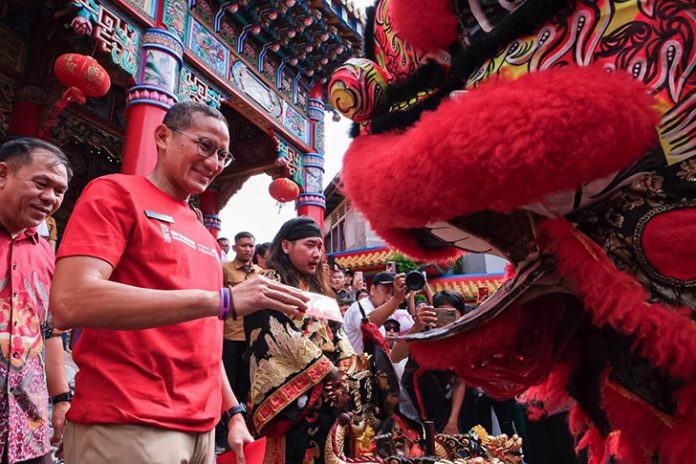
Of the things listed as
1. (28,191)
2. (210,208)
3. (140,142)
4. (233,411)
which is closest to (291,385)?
(233,411)

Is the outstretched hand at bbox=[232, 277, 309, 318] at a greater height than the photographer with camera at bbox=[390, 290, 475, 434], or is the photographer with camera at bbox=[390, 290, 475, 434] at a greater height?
the outstretched hand at bbox=[232, 277, 309, 318]

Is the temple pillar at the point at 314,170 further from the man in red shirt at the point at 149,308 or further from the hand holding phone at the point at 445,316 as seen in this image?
the man in red shirt at the point at 149,308

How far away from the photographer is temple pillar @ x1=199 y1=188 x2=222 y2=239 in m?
8.84

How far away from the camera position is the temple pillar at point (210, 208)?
8.84 m

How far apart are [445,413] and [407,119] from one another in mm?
2383

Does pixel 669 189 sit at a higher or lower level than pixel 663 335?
higher

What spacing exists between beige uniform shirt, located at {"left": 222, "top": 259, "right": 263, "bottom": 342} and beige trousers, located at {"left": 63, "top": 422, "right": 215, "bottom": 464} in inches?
85.7

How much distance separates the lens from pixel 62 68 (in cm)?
430

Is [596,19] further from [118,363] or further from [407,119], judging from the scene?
[118,363]

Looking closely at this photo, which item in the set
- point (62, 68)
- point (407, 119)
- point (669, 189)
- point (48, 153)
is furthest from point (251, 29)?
point (669, 189)

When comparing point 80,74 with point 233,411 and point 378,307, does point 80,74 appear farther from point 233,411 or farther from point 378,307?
point 233,411

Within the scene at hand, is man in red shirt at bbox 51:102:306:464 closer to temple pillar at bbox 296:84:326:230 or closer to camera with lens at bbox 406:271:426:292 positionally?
camera with lens at bbox 406:271:426:292

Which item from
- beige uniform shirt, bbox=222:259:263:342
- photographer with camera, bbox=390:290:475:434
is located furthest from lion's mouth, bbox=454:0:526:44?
beige uniform shirt, bbox=222:259:263:342

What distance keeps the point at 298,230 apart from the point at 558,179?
5.21 ft
